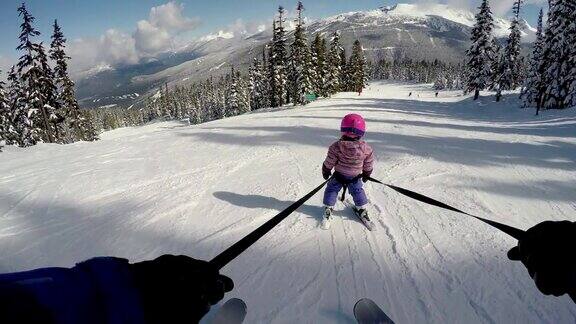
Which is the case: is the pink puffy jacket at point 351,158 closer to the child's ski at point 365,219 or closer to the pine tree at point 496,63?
the child's ski at point 365,219

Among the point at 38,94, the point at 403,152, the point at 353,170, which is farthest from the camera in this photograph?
the point at 38,94

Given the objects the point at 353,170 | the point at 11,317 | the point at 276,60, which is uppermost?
the point at 276,60

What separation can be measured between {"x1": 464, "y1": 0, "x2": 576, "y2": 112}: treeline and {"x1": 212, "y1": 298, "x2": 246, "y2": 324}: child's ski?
107ft

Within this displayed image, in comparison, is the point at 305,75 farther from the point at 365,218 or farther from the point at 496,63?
the point at 365,218

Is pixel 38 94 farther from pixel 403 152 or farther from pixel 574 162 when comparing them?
pixel 574 162

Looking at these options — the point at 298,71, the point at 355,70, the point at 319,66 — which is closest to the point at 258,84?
the point at 319,66

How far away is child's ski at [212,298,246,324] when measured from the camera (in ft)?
11.4

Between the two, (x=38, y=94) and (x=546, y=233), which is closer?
(x=546, y=233)

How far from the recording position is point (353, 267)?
4.66 meters

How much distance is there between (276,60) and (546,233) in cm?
5075

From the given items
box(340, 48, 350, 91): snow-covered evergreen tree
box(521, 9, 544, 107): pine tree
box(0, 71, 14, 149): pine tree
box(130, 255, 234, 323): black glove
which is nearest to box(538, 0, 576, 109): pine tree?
box(521, 9, 544, 107): pine tree

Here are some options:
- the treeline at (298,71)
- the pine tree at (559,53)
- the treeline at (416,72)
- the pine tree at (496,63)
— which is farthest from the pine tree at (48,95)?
the treeline at (416,72)

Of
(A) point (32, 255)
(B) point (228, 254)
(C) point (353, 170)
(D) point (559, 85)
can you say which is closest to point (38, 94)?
(A) point (32, 255)

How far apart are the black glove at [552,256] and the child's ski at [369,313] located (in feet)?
6.45
